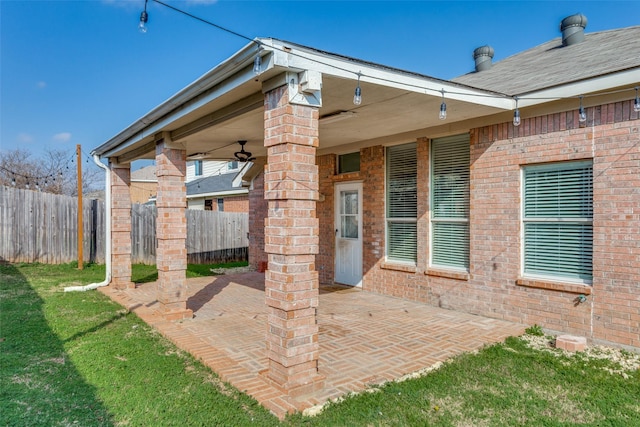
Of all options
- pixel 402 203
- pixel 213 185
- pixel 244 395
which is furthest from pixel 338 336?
A: pixel 213 185

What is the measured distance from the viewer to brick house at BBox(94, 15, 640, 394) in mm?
3623

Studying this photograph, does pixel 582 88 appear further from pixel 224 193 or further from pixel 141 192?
pixel 141 192

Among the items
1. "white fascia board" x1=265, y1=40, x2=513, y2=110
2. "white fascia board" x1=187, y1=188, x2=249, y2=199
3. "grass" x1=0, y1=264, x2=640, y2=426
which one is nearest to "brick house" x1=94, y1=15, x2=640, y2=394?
"white fascia board" x1=265, y1=40, x2=513, y2=110

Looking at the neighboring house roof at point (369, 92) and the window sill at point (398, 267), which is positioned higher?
the neighboring house roof at point (369, 92)

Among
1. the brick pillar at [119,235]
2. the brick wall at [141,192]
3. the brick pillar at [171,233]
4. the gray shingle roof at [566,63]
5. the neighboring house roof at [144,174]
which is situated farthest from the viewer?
the neighboring house roof at [144,174]

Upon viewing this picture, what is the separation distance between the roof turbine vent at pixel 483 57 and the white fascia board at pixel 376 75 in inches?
170

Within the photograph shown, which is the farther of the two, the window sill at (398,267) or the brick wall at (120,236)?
the brick wall at (120,236)

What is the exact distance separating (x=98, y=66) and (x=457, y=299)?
9.49 metres

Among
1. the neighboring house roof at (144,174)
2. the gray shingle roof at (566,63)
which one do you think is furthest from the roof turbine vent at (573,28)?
the neighboring house roof at (144,174)

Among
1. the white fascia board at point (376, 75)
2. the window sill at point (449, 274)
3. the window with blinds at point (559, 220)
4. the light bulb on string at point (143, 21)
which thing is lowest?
the window sill at point (449, 274)

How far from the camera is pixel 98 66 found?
9.74 m

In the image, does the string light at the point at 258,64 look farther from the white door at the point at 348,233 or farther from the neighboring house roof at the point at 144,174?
the neighboring house roof at the point at 144,174

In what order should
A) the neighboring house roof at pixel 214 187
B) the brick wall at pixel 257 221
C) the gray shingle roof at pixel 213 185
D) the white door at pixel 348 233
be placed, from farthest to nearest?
the gray shingle roof at pixel 213 185 → the neighboring house roof at pixel 214 187 → the brick wall at pixel 257 221 → the white door at pixel 348 233

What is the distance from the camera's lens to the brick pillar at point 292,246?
3.53m
